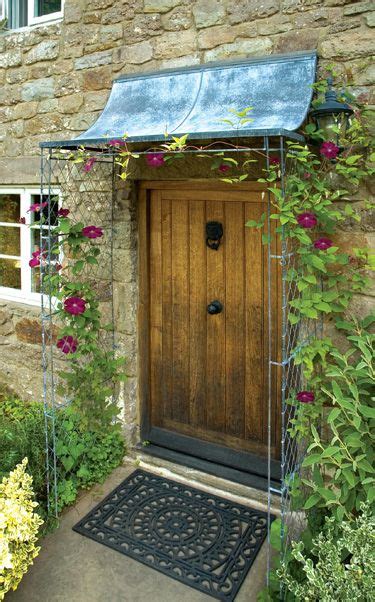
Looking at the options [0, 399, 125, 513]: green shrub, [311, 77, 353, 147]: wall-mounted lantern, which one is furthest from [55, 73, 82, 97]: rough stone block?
[0, 399, 125, 513]: green shrub

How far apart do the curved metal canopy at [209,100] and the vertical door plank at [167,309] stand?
0.76m

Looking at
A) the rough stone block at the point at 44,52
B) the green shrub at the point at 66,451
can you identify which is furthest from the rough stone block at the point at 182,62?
the green shrub at the point at 66,451

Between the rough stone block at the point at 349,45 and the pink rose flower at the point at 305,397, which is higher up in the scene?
the rough stone block at the point at 349,45

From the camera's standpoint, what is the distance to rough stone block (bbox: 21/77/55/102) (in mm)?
4219

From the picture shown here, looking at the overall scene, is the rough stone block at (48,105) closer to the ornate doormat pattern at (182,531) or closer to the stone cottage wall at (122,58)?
the stone cottage wall at (122,58)

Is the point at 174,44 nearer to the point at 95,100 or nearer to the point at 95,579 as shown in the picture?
the point at 95,100

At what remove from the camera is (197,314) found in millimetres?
3918

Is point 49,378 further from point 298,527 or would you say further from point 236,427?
point 298,527

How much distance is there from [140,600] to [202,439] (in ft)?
4.58

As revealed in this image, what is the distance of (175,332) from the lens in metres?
4.04

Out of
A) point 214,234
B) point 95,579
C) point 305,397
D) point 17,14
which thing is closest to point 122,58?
point 214,234

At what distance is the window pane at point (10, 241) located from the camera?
190 inches

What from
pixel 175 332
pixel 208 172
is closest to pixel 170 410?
pixel 175 332

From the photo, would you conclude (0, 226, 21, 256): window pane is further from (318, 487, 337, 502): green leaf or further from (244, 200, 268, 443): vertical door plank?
(318, 487, 337, 502): green leaf
